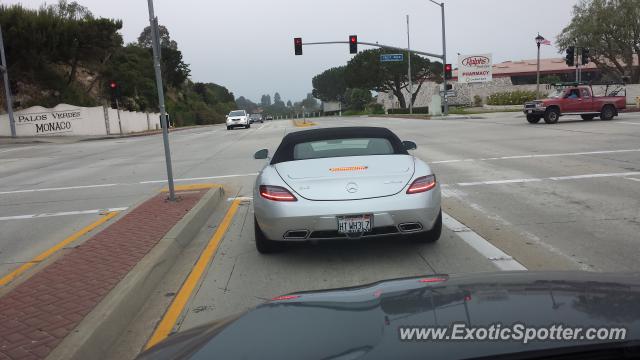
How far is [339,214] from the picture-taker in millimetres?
5383

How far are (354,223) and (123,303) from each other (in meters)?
2.15

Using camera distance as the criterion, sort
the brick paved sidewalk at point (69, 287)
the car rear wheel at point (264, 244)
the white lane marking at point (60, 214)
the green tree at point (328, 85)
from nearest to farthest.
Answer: the brick paved sidewalk at point (69, 287) < the car rear wheel at point (264, 244) < the white lane marking at point (60, 214) < the green tree at point (328, 85)

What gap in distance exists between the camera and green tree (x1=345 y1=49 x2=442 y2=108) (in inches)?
3344

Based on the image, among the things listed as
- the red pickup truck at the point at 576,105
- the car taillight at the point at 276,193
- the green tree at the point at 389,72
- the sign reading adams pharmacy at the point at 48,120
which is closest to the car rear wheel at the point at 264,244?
the car taillight at the point at 276,193

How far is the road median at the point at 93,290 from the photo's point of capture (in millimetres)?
3811

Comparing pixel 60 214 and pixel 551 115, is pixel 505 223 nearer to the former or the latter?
pixel 60 214

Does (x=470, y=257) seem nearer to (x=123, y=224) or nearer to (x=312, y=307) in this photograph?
(x=312, y=307)

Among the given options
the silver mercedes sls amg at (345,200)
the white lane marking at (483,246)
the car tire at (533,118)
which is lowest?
the white lane marking at (483,246)

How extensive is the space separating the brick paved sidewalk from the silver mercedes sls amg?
1.47 metres

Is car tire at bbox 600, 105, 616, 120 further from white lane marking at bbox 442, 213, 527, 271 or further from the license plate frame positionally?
the license plate frame

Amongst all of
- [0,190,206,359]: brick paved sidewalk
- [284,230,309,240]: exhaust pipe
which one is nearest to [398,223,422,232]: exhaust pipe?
[284,230,309,240]: exhaust pipe

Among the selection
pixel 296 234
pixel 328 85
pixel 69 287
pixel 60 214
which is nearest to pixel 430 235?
pixel 296 234

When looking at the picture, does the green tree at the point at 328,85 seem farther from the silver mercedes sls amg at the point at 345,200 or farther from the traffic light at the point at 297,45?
the silver mercedes sls amg at the point at 345,200

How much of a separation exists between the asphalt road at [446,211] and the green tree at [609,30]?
4021 centimetres
